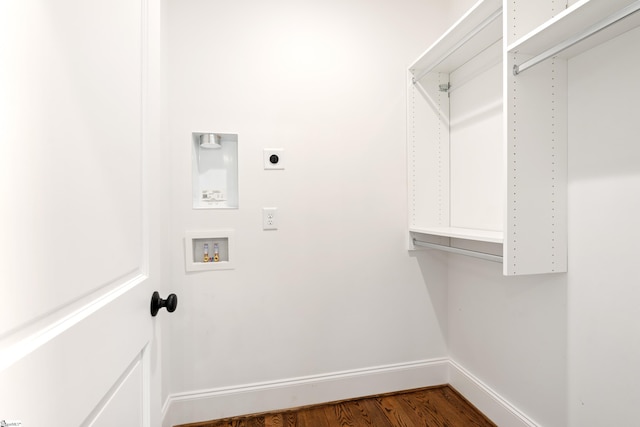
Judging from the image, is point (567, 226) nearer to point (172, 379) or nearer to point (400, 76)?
point (400, 76)

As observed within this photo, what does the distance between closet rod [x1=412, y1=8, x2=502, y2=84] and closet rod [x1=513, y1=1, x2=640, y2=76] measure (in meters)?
0.28

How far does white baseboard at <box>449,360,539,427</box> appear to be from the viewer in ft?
4.87

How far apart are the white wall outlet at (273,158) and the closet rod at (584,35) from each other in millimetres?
1164

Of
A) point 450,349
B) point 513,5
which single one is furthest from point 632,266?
point 450,349

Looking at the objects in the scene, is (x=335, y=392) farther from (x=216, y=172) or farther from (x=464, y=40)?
(x=464, y=40)

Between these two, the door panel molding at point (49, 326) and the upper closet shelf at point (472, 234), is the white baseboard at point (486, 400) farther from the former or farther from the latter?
the door panel molding at point (49, 326)

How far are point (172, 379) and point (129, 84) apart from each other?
1566mm

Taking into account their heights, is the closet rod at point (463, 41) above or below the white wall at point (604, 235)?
above

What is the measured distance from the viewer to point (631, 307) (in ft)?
3.41

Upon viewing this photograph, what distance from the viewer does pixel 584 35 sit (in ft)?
3.17

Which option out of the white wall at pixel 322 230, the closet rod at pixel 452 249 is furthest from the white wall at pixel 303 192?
the closet rod at pixel 452 249

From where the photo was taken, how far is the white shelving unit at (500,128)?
1.13 m

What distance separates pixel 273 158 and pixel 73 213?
1301 millimetres

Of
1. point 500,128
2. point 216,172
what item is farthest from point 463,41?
point 216,172
